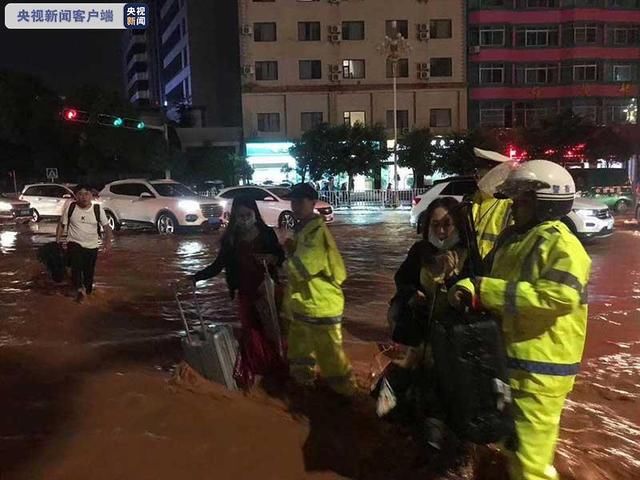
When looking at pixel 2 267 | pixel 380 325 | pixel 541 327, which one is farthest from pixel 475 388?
pixel 2 267

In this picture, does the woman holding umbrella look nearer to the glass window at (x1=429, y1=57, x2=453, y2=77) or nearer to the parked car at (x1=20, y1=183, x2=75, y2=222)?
Answer: the parked car at (x1=20, y1=183, x2=75, y2=222)

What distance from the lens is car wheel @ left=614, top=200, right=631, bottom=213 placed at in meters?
23.2

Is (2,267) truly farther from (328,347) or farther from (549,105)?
(549,105)

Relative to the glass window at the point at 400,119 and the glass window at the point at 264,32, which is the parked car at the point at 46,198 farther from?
the glass window at the point at 400,119

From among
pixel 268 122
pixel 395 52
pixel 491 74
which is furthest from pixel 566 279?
pixel 491 74

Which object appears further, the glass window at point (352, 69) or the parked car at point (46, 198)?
the glass window at point (352, 69)

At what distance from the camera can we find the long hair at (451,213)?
3.67 m

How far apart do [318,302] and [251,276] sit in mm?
698

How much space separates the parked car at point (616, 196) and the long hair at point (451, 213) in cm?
2048

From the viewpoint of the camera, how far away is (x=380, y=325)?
7812 mm

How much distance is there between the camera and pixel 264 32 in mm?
46312

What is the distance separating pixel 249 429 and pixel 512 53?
4712cm

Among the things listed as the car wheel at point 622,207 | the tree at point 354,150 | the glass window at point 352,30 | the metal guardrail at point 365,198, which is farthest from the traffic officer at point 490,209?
the glass window at point 352,30

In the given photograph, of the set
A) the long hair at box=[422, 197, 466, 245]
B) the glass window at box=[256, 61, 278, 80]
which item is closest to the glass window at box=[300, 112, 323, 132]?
the glass window at box=[256, 61, 278, 80]
